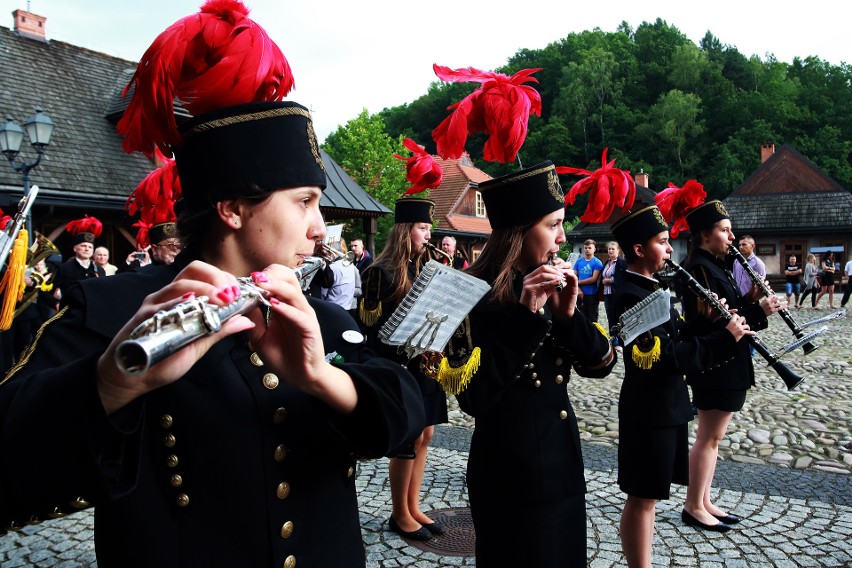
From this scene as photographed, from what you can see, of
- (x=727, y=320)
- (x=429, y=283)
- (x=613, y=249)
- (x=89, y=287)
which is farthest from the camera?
(x=613, y=249)

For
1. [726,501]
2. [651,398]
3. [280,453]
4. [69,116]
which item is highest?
[69,116]

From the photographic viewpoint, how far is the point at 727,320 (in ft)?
14.9

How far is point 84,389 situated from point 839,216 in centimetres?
4836

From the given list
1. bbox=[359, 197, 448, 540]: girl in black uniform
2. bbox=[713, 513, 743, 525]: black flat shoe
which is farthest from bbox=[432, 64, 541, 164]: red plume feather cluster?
bbox=[713, 513, 743, 525]: black flat shoe

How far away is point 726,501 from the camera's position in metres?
4.98

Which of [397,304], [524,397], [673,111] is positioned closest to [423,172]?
[524,397]

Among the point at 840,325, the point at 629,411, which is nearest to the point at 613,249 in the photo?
the point at 840,325

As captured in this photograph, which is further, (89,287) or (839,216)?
(839,216)

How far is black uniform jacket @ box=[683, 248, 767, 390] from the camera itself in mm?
4730

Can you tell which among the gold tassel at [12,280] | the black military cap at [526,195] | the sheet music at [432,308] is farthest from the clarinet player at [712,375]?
the gold tassel at [12,280]

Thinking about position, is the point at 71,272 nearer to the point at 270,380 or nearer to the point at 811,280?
the point at 270,380

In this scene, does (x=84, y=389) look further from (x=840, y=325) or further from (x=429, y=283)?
(x=840, y=325)

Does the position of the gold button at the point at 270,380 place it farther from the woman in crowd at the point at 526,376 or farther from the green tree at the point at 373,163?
the green tree at the point at 373,163

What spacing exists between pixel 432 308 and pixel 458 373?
0.45m
